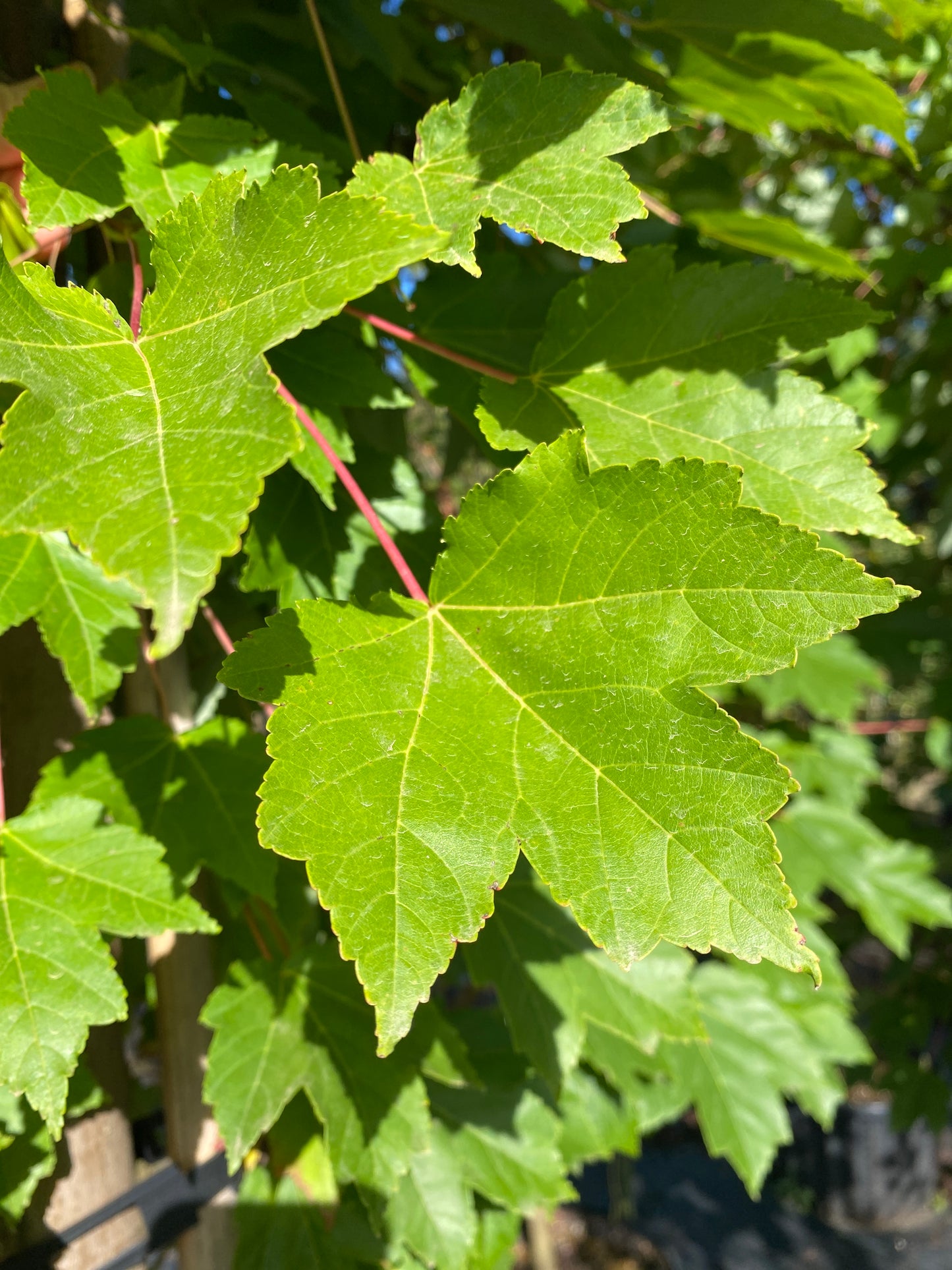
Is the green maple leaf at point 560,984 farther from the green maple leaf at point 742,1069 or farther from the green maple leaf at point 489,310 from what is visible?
the green maple leaf at point 489,310

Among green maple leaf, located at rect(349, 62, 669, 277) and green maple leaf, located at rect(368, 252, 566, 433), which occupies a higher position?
green maple leaf, located at rect(349, 62, 669, 277)

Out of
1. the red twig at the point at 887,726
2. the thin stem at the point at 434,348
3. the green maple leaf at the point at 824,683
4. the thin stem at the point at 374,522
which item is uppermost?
the thin stem at the point at 434,348

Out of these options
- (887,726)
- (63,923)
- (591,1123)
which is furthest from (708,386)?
(887,726)

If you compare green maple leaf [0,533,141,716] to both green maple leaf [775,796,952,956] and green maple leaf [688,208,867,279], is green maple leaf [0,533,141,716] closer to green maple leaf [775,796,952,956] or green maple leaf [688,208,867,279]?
green maple leaf [688,208,867,279]

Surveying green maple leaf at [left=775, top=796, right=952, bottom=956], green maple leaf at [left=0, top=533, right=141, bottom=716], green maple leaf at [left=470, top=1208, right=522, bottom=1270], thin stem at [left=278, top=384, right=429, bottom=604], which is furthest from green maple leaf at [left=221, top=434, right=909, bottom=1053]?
green maple leaf at [left=775, top=796, right=952, bottom=956]

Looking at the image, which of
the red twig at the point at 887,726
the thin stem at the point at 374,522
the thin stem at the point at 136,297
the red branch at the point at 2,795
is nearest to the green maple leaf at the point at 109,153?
the thin stem at the point at 136,297

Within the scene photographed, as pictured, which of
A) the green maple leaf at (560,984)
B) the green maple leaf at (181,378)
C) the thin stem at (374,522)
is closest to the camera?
the green maple leaf at (181,378)
